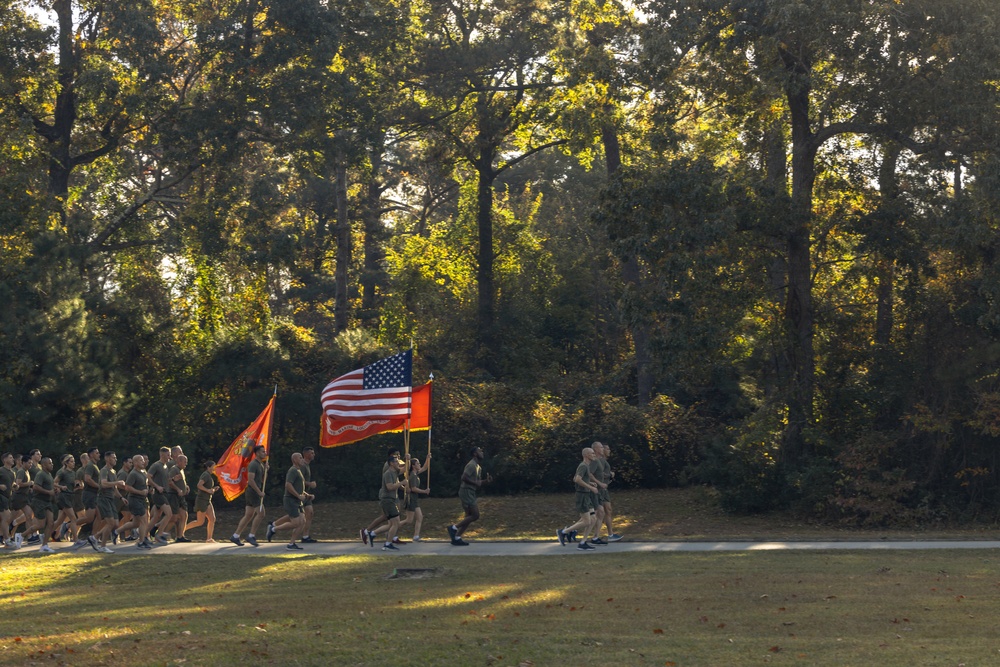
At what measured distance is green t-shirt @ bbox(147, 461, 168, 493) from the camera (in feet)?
72.4

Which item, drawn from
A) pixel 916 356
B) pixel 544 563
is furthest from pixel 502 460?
pixel 544 563

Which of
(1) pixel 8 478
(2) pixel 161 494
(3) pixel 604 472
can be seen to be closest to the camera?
(3) pixel 604 472

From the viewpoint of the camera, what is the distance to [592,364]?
43.8 metres

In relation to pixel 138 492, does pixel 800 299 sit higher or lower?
higher

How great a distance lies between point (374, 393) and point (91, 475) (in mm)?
5349

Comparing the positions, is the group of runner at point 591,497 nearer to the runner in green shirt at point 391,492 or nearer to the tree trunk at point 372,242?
the runner in green shirt at point 391,492

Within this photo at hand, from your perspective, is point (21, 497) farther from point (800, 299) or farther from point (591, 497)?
point (800, 299)

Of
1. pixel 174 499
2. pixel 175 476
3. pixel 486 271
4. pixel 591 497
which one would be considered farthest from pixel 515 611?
pixel 486 271

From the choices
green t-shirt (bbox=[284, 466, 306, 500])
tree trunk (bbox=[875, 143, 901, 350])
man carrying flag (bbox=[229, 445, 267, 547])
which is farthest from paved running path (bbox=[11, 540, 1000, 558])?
tree trunk (bbox=[875, 143, 901, 350])

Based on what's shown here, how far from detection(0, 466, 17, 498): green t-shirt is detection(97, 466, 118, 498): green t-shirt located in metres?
1.86

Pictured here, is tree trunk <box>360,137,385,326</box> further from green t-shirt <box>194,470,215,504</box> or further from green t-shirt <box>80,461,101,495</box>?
green t-shirt <box>80,461,101,495</box>

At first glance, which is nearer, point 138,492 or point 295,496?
point 295,496

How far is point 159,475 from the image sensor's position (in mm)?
22141

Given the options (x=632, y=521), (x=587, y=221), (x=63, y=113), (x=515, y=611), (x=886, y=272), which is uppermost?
(x=63, y=113)
